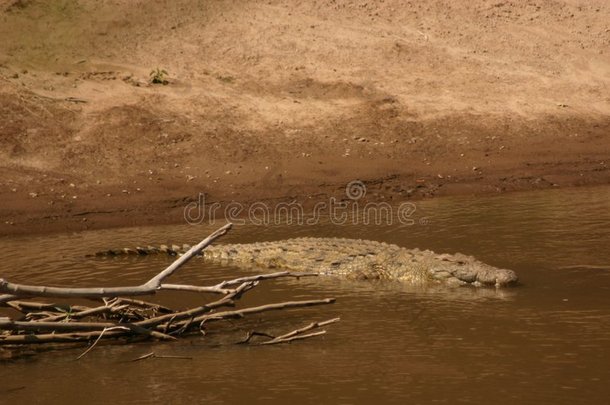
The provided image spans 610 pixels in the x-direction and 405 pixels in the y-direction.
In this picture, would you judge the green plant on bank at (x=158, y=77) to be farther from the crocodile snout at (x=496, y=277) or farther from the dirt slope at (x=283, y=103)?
the crocodile snout at (x=496, y=277)

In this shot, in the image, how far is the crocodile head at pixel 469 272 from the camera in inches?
308

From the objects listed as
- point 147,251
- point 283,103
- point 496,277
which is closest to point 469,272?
point 496,277

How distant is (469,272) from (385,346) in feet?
5.83

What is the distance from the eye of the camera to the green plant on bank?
46.7 feet

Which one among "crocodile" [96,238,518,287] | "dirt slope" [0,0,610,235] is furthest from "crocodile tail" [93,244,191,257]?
"dirt slope" [0,0,610,235]

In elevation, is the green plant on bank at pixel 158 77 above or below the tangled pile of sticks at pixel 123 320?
above

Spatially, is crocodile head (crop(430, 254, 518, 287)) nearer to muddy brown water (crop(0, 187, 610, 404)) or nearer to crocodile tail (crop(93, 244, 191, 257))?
muddy brown water (crop(0, 187, 610, 404))

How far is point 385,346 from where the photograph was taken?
21.3 ft

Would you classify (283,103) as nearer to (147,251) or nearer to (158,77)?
(158,77)

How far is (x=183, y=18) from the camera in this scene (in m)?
16.0

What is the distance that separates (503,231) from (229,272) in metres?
3.01

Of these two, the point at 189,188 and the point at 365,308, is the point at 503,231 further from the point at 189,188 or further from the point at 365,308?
the point at 189,188

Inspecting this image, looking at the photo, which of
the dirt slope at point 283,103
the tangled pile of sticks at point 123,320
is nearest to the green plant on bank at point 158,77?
the dirt slope at point 283,103

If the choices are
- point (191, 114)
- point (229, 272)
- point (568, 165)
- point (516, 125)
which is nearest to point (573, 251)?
point (229, 272)
